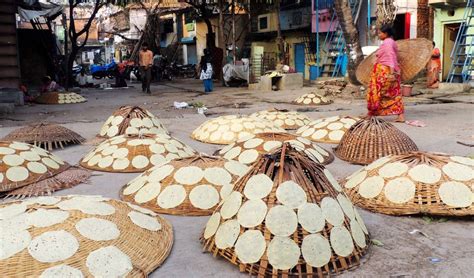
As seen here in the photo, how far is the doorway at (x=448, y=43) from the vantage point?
50.8ft

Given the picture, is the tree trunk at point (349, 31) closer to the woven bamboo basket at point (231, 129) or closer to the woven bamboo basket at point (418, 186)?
the woven bamboo basket at point (231, 129)

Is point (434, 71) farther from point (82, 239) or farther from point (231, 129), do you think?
point (82, 239)

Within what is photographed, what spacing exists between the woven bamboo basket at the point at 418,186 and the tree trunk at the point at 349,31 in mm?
9287

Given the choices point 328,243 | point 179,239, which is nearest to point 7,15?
point 179,239

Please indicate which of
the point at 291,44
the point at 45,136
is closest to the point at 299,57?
the point at 291,44

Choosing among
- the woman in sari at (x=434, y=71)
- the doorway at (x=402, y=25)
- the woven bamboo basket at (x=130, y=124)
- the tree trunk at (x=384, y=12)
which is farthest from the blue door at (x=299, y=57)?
the woven bamboo basket at (x=130, y=124)

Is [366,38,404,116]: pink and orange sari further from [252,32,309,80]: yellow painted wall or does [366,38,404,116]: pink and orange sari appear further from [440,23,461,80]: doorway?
[252,32,309,80]: yellow painted wall

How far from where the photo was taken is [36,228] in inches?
106

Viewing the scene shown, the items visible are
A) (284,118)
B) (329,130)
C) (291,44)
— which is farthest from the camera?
(291,44)

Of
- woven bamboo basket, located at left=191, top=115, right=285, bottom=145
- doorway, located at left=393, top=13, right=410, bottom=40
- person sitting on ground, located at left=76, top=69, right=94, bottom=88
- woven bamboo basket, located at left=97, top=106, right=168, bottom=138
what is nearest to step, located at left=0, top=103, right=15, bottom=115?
woven bamboo basket, located at left=97, top=106, right=168, bottom=138

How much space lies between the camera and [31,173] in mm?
4453

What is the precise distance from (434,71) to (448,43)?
6.20 ft

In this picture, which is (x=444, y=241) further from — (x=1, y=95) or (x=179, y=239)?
(x=1, y=95)

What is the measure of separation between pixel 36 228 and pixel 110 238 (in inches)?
16.0
